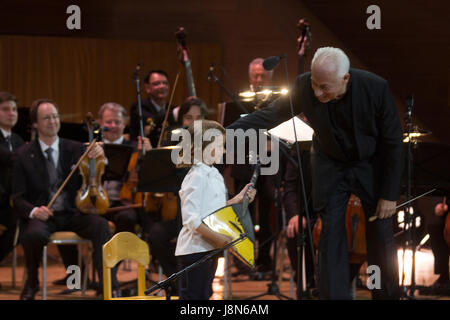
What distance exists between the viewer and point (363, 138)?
285cm

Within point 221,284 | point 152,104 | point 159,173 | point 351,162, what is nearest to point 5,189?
point 152,104

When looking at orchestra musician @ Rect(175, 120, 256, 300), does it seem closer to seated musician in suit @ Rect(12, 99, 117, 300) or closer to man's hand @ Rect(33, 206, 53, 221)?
seated musician in suit @ Rect(12, 99, 117, 300)

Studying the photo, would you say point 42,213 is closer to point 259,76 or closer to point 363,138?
point 259,76

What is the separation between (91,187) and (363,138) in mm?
2285

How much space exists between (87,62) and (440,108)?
4270mm

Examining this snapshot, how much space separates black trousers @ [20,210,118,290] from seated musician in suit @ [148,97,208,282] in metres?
0.33

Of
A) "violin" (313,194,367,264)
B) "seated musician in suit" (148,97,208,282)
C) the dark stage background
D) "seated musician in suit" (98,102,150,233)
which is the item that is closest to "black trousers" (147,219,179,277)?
"seated musician in suit" (148,97,208,282)

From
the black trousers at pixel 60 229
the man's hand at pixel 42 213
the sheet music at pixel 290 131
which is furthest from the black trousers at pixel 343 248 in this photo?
the man's hand at pixel 42 213

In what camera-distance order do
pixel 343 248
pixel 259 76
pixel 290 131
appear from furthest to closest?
pixel 259 76
pixel 290 131
pixel 343 248

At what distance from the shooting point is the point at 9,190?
4988mm

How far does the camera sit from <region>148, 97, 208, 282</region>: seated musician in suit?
4434mm

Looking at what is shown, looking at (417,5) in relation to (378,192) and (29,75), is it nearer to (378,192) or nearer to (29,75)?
(378,192)

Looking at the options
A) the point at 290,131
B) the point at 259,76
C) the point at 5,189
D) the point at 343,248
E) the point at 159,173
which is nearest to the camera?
the point at 343,248

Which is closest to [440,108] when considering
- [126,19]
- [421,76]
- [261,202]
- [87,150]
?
[421,76]
